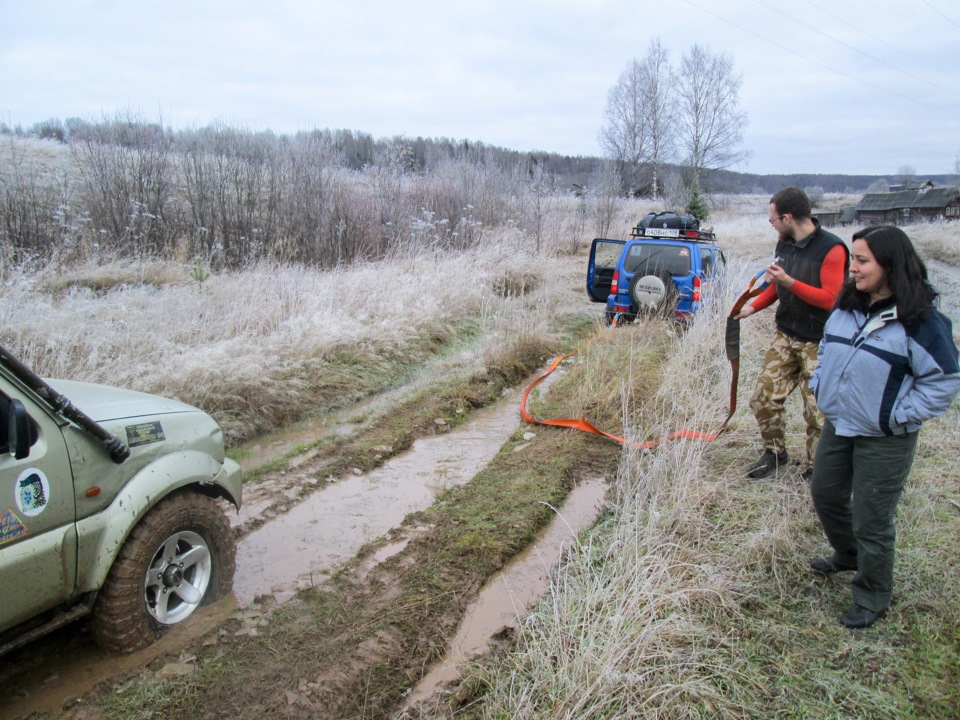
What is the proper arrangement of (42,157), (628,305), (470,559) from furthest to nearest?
(42,157) → (628,305) → (470,559)

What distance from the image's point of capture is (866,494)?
2963 millimetres

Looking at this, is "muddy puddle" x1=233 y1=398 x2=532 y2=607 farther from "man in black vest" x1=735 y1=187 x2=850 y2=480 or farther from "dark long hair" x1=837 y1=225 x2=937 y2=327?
"dark long hair" x1=837 y1=225 x2=937 y2=327

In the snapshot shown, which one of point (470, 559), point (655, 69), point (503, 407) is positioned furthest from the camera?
point (655, 69)

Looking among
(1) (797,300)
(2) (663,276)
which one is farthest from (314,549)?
(2) (663,276)

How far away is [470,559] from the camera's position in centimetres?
394

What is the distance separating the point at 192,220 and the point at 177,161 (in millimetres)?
1277

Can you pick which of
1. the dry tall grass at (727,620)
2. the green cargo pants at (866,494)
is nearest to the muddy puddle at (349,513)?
the dry tall grass at (727,620)

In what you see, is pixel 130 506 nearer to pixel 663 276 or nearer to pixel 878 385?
pixel 878 385

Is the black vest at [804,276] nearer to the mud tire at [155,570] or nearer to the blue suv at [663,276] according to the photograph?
the mud tire at [155,570]

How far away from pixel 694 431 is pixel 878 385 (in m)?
1.72

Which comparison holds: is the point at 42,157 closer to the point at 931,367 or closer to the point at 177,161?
the point at 177,161

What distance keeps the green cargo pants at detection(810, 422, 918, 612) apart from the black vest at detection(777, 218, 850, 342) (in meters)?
1.10

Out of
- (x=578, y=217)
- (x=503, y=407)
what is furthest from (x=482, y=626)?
(x=578, y=217)

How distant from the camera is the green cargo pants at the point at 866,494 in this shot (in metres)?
2.92
